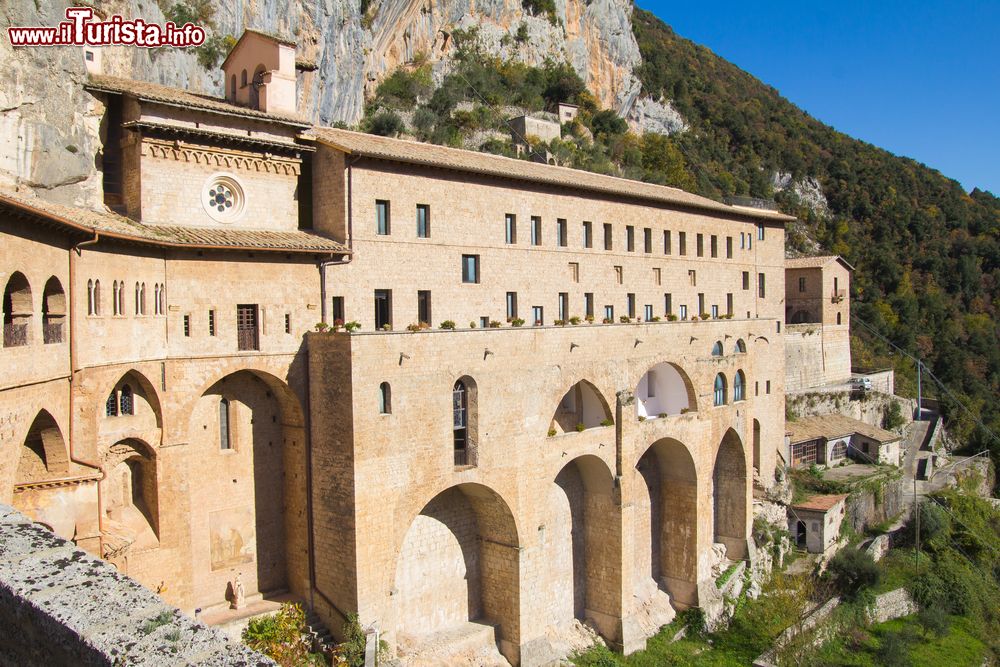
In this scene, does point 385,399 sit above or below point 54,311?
below

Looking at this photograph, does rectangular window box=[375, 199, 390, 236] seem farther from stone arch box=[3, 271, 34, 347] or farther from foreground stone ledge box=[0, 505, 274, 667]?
foreground stone ledge box=[0, 505, 274, 667]

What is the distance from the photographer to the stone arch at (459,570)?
22.7 m

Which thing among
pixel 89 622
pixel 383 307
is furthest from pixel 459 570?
pixel 89 622

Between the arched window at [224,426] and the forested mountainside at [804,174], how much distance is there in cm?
3987

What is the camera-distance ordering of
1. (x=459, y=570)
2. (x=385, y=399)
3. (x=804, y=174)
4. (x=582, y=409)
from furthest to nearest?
(x=804, y=174), (x=582, y=409), (x=459, y=570), (x=385, y=399)

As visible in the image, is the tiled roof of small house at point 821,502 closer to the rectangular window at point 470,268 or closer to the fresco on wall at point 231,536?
the rectangular window at point 470,268

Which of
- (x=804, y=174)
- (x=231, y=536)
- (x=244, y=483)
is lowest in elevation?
(x=231, y=536)

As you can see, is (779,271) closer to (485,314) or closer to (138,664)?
(485,314)

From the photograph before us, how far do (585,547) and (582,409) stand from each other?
477 cm

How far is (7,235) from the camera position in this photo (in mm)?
13320

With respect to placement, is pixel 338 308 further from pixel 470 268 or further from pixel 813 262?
pixel 813 262

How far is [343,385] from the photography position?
778 inches

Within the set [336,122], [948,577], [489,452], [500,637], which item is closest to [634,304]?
[489,452]

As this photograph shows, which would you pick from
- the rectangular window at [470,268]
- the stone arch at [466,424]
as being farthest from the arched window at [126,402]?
the rectangular window at [470,268]
